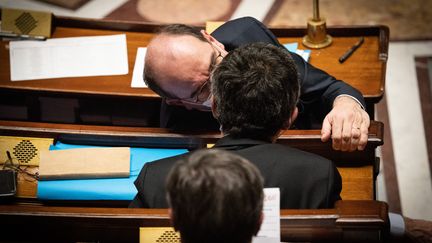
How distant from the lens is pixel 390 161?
3.81 metres

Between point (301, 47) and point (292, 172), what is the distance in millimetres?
1454

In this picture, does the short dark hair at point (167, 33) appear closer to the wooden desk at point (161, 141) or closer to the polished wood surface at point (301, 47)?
the wooden desk at point (161, 141)

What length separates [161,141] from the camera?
7.98ft

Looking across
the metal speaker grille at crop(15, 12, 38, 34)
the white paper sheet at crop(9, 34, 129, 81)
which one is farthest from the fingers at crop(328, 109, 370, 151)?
the metal speaker grille at crop(15, 12, 38, 34)

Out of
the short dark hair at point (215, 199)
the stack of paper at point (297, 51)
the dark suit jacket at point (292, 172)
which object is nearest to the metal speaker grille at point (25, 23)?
the stack of paper at point (297, 51)

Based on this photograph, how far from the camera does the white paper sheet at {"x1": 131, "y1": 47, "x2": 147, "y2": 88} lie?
3039 millimetres

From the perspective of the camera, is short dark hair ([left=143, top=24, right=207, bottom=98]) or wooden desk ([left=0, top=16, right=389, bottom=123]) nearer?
short dark hair ([left=143, top=24, right=207, bottom=98])

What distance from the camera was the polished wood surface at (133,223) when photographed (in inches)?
74.0

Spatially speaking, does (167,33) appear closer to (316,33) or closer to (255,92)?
(255,92)

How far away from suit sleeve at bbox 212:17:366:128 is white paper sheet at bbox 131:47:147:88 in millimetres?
519

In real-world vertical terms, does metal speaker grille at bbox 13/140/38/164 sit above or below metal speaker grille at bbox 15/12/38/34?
below

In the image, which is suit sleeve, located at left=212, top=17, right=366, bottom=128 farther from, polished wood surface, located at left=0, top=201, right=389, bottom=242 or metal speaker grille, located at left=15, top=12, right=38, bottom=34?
metal speaker grille, located at left=15, top=12, right=38, bottom=34

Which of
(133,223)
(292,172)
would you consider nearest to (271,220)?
(292,172)

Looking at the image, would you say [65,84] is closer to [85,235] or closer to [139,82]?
[139,82]
